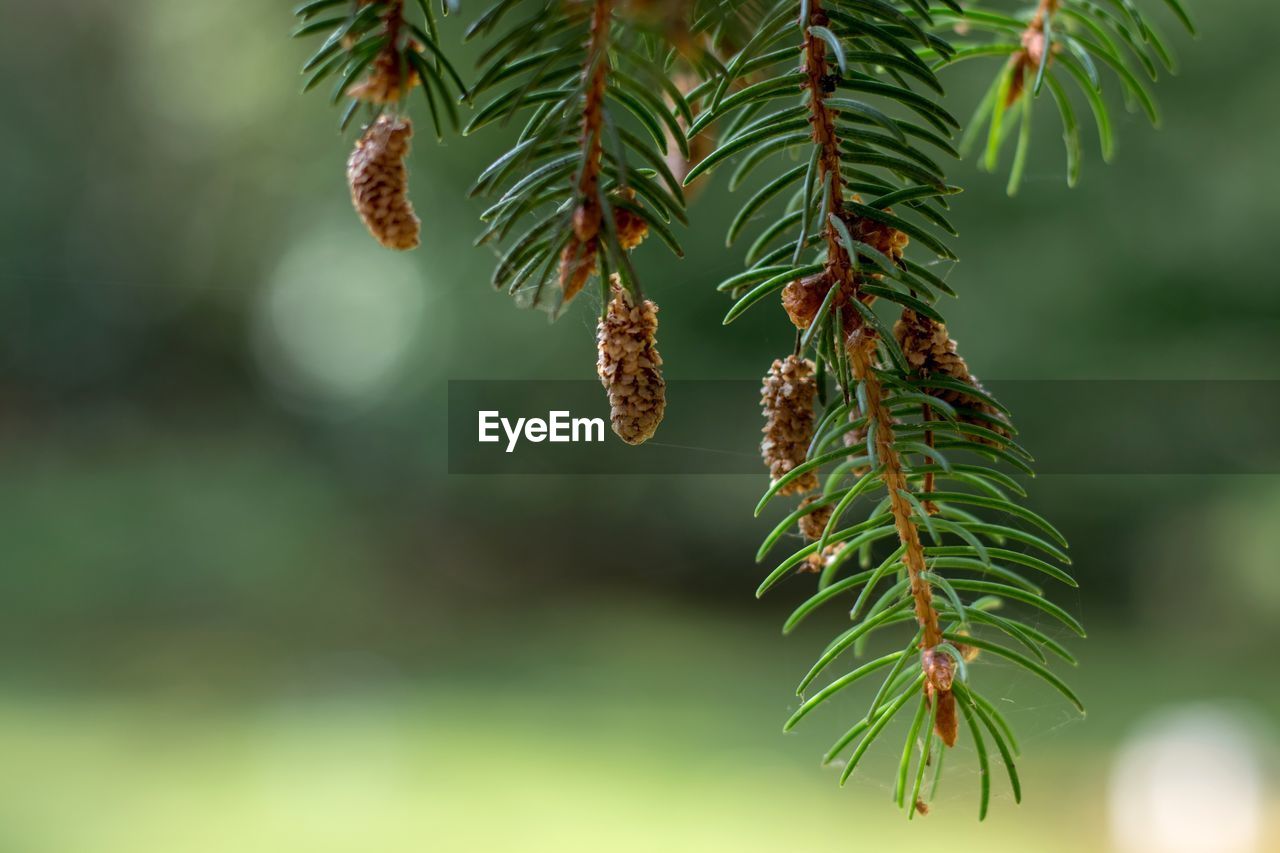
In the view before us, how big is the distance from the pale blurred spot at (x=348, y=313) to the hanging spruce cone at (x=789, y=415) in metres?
1.35

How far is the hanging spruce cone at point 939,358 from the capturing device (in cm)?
18

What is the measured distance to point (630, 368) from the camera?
0.17 metres

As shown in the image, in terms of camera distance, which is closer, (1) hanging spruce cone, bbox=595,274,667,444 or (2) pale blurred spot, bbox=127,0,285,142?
(1) hanging spruce cone, bbox=595,274,667,444

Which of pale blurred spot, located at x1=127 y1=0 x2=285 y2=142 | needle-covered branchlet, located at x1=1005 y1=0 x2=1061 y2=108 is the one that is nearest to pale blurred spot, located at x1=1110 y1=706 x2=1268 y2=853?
needle-covered branchlet, located at x1=1005 y1=0 x2=1061 y2=108

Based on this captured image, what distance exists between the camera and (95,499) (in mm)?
1834

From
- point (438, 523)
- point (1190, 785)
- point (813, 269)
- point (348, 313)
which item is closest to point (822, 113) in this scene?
point (813, 269)

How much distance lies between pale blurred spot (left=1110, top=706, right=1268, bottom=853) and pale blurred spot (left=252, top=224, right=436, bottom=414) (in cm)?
110

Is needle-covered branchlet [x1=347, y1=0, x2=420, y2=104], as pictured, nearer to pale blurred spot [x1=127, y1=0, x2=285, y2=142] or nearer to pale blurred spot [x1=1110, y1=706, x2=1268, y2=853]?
pale blurred spot [x1=1110, y1=706, x2=1268, y2=853]

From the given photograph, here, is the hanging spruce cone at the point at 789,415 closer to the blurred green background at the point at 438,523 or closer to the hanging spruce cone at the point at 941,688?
the hanging spruce cone at the point at 941,688

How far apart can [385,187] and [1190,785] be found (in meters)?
1.30

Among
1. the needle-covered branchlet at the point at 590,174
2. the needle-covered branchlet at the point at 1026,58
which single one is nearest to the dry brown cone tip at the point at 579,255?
the needle-covered branchlet at the point at 590,174

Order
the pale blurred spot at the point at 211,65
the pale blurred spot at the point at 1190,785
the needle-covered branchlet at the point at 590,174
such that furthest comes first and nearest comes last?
the pale blurred spot at the point at 211,65, the pale blurred spot at the point at 1190,785, the needle-covered branchlet at the point at 590,174

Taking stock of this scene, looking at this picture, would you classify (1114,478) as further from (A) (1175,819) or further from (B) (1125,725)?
(A) (1175,819)

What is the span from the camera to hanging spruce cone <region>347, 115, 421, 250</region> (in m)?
0.18
